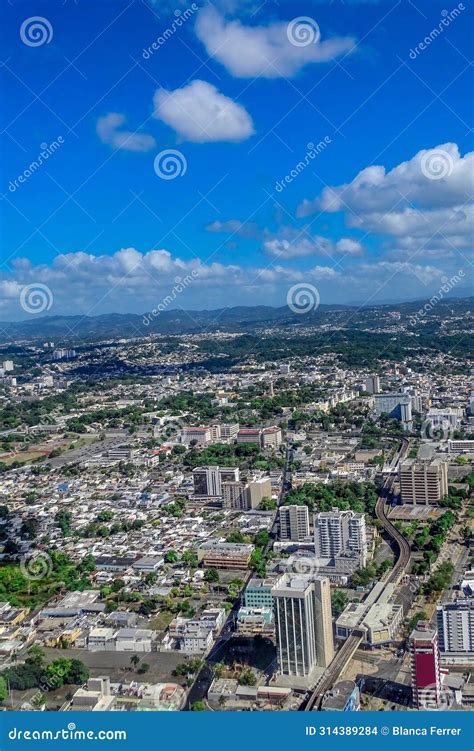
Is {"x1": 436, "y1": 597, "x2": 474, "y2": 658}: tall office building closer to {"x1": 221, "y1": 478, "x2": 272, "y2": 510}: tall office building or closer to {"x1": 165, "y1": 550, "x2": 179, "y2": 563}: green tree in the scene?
{"x1": 165, "y1": 550, "x2": 179, "y2": 563}: green tree

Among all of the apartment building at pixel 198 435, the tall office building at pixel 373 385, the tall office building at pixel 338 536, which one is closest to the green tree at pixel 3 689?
the tall office building at pixel 338 536

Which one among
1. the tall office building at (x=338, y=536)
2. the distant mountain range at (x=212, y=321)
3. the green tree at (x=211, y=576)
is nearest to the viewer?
the green tree at (x=211, y=576)

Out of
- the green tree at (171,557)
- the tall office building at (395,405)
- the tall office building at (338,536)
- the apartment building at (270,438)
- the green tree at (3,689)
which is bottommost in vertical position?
the green tree at (3,689)

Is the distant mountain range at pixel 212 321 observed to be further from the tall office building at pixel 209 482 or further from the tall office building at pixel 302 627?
the tall office building at pixel 302 627

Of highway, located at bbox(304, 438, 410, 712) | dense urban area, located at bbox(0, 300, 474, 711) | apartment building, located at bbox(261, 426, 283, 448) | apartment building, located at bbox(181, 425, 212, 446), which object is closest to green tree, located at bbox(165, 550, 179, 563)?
dense urban area, located at bbox(0, 300, 474, 711)

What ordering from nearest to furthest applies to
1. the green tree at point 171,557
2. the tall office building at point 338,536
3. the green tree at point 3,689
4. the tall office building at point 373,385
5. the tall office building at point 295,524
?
1. the green tree at point 3,689
2. the tall office building at point 338,536
3. the green tree at point 171,557
4. the tall office building at point 295,524
5. the tall office building at point 373,385

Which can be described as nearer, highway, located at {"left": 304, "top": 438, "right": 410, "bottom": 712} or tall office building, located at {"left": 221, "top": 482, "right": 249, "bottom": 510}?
highway, located at {"left": 304, "top": 438, "right": 410, "bottom": 712}

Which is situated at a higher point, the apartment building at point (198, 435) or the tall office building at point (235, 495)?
the apartment building at point (198, 435)
